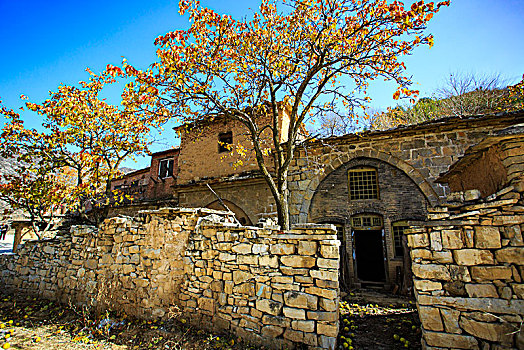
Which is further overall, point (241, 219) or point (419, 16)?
point (241, 219)

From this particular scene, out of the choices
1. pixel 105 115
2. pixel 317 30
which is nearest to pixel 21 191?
pixel 105 115

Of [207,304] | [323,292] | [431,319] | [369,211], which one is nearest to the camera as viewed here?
[431,319]

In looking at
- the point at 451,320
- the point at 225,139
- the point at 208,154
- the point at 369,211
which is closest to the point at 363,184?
the point at 369,211

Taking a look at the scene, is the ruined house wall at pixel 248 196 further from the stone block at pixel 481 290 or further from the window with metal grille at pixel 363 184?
the stone block at pixel 481 290

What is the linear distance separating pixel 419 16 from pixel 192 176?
11.4 m

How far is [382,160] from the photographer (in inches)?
370

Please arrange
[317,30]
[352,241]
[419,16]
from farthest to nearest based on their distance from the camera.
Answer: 1. [352,241]
2. [317,30]
3. [419,16]

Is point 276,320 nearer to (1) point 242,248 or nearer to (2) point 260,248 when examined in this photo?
(2) point 260,248

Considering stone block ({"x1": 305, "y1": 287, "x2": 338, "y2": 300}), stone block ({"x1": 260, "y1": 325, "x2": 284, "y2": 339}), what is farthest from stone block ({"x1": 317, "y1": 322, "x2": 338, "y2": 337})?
stone block ({"x1": 260, "y1": 325, "x2": 284, "y2": 339})

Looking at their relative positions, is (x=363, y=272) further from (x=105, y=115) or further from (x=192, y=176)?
(x=105, y=115)

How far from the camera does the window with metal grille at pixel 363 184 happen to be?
9.59 metres

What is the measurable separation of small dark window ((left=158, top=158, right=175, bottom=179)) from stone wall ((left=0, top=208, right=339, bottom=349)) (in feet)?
34.5

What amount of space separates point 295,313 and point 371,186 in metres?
6.81

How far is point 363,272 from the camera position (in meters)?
9.71
